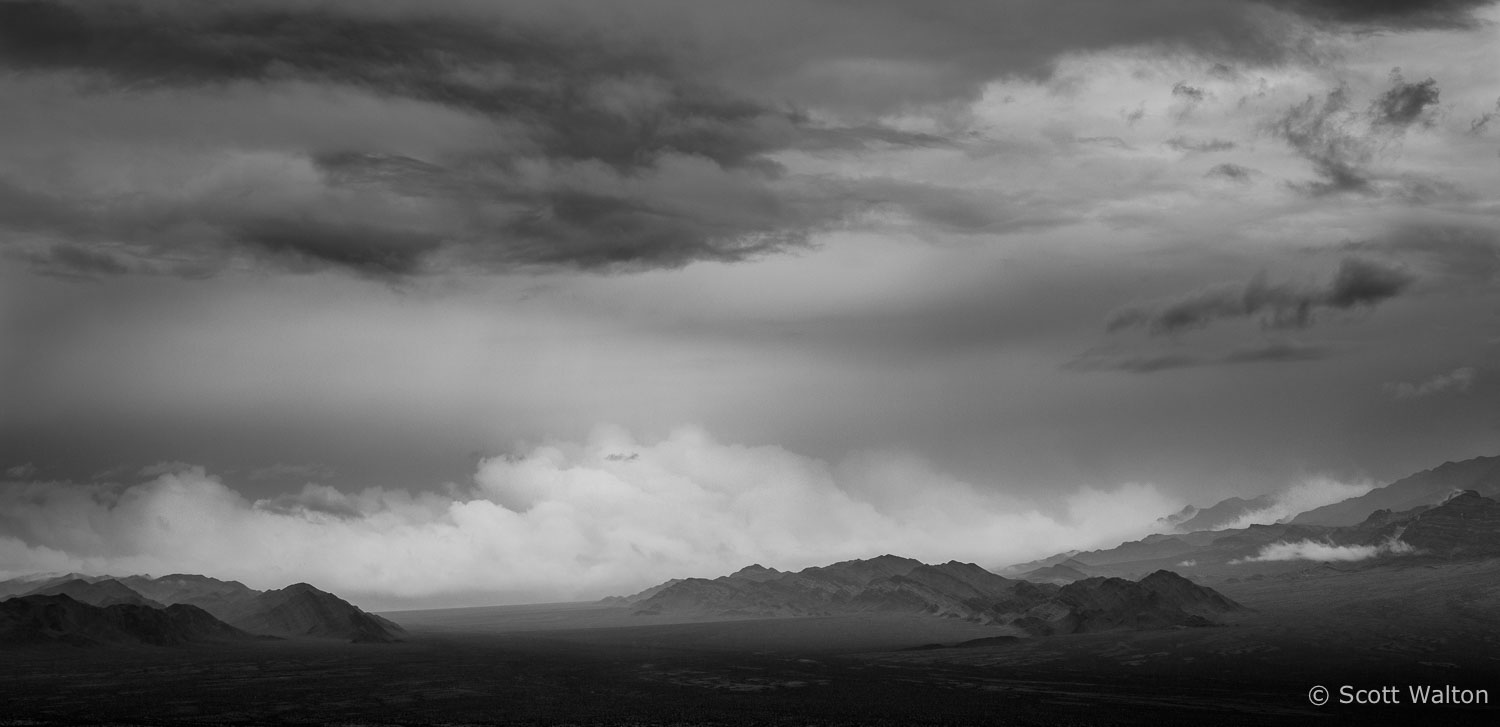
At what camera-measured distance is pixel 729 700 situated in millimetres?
198375

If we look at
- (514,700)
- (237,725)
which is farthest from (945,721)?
(237,725)

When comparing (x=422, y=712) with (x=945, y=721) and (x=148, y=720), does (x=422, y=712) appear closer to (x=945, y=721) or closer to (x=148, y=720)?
(x=148, y=720)

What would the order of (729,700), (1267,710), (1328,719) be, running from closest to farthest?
(1328,719)
(1267,710)
(729,700)

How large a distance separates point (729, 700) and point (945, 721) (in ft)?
150

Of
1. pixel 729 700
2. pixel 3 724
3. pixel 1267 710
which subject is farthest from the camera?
pixel 729 700

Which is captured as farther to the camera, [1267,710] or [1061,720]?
[1267,710]

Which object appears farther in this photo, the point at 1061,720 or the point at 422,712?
the point at 422,712

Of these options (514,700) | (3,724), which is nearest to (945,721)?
(514,700)

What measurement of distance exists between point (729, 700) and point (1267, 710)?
8945 centimetres

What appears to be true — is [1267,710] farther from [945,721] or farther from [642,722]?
[642,722]

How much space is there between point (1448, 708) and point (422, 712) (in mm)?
167664

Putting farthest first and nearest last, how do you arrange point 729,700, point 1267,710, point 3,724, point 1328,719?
1. point 729,700
2. point 1267,710
3. point 1328,719
4. point 3,724

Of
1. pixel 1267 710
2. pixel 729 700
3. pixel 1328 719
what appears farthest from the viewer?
pixel 729 700

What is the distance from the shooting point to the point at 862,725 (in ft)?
531
